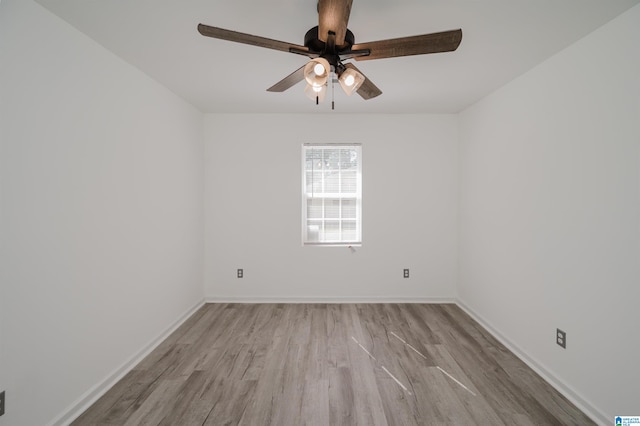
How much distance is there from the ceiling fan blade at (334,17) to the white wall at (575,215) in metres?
1.71

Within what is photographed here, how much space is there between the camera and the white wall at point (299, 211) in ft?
12.9

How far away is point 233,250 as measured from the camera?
3979mm

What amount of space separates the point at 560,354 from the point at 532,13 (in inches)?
91.0

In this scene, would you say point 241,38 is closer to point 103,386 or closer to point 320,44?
point 320,44

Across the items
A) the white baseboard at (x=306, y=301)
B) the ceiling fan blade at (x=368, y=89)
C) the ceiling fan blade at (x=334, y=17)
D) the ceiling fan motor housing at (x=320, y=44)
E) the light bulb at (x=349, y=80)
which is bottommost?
the white baseboard at (x=306, y=301)

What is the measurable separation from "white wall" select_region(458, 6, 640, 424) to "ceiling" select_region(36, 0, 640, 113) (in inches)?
10.5

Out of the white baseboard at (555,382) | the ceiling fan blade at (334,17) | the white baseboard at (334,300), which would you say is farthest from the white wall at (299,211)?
the ceiling fan blade at (334,17)

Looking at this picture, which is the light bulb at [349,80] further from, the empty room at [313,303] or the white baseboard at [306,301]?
the white baseboard at [306,301]

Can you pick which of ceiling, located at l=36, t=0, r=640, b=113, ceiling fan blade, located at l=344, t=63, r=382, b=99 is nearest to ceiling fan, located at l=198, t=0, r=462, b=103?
ceiling fan blade, located at l=344, t=63, r=382, b=99

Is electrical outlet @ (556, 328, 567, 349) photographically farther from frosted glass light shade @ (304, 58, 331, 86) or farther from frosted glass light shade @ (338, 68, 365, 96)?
frosted glass light shade @ (304, 58, 331, 86)

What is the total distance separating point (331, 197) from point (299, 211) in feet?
1.60

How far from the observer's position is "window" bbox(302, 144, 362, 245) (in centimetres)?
405

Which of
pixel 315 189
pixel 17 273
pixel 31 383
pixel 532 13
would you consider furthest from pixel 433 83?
pixel 31 383

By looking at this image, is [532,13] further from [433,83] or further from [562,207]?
[562,207]
